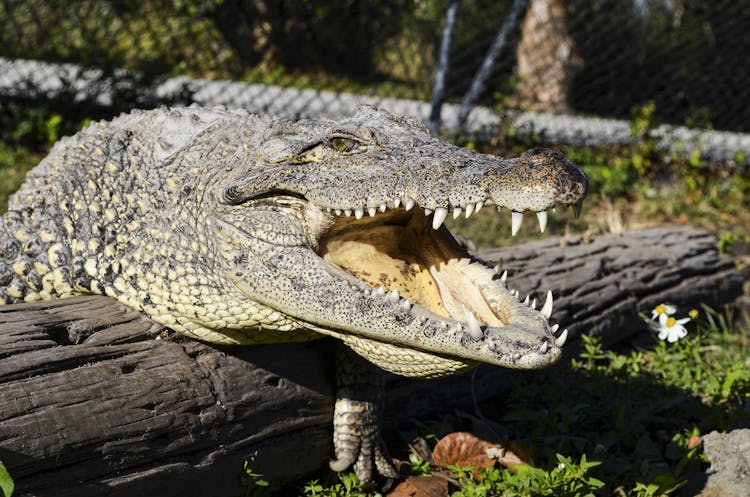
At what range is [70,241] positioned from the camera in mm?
3000

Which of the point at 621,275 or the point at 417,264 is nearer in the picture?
the point at 417,264

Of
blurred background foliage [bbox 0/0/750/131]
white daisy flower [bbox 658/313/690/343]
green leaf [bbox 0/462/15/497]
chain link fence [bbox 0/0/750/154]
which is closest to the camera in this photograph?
green leaf [bbox 0/462/15/497]

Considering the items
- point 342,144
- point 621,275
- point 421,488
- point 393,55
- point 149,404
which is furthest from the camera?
point 393,55

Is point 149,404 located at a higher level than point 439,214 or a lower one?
lower

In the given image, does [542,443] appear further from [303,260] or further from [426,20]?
[426,20]

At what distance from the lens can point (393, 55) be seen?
8547mm

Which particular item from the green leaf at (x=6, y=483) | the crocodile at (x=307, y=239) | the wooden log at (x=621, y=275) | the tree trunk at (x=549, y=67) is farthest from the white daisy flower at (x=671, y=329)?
the tree trunk at (x=549, y=67)

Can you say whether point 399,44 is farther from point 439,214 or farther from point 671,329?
point 439,214

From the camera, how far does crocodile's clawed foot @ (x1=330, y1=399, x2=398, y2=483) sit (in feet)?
9.52

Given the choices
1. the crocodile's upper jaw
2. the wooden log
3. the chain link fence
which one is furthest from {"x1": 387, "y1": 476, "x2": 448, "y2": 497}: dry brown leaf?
the chain link fence

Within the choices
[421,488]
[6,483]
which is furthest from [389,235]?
[6,483]

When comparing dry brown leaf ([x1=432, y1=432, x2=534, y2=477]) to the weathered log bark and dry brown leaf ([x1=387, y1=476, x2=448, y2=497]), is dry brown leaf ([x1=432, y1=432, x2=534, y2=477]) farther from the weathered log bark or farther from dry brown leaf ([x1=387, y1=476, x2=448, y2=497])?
the weathered log bark

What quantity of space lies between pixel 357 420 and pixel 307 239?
0.77 meters

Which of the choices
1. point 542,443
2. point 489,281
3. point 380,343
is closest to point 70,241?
point 380,343
